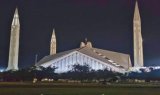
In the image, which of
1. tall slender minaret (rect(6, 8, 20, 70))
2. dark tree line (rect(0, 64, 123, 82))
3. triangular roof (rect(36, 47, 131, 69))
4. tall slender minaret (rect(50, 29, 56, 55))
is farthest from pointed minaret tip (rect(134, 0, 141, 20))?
tall slender minaret (rect(6, 8, 20, 70))

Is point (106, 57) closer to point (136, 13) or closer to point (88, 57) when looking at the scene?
point (88, 57)

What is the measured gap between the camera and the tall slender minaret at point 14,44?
79887mm

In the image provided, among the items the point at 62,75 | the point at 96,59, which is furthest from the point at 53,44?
the point at 62,75

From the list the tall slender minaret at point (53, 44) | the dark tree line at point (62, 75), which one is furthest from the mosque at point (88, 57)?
the tall slender minaret at point (53, 44)

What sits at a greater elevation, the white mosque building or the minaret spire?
the minaret spire

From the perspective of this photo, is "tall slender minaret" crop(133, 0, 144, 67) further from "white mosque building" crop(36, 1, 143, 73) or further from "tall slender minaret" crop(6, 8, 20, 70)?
"tall slender minaret" crop(6, 8, 20, 70)

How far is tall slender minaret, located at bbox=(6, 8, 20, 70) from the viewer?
262 feet

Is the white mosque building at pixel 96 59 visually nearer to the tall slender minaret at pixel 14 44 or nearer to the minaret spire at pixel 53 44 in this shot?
the tall slender minaret at pixel 14 44

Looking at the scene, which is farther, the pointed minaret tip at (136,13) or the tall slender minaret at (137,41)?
the pointed minaret tip at (136,13)

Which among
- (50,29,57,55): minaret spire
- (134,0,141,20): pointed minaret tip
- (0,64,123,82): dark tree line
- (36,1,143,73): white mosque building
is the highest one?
(134,0,141,20): pointed minaret tip

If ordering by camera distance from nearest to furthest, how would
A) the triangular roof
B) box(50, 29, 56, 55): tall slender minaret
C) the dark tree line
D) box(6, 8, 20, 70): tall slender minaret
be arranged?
the dark tree line < box(6, 8, 20, 70): tall slender minaret < the triangular roof < box(50, 29, 56, 55): tall slender minaret

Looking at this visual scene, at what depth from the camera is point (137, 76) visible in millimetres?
68000

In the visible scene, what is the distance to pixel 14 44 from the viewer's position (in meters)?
80.2

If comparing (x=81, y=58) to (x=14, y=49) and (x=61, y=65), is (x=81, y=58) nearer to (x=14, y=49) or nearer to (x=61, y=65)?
(x=61, y=65)
